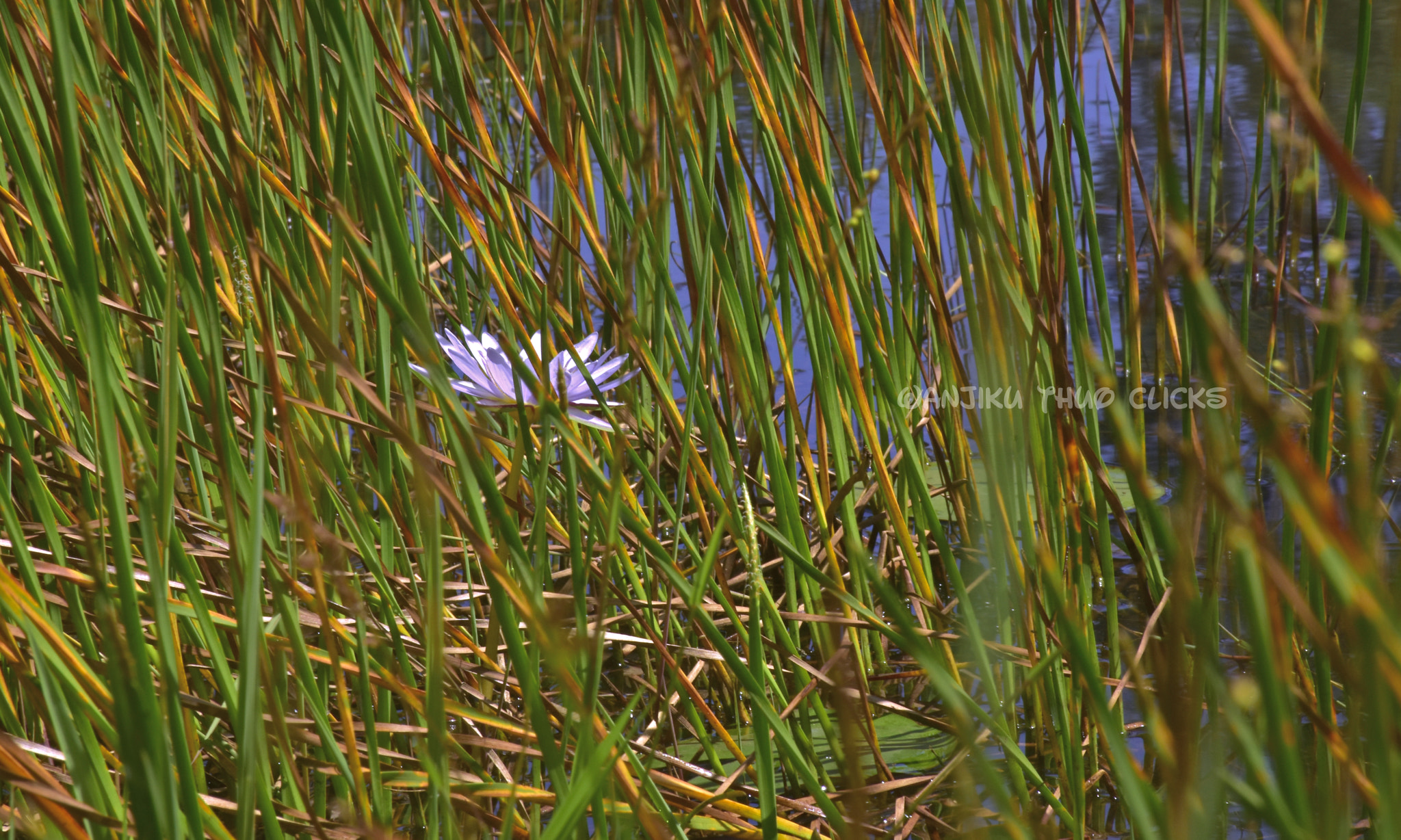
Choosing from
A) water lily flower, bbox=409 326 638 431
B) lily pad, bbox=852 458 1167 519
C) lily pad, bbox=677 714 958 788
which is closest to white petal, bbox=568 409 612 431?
water lily flower, bbox=409 326 638 431

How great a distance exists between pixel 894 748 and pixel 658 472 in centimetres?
32

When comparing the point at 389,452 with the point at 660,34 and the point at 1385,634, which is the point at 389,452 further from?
the point at 1385,634

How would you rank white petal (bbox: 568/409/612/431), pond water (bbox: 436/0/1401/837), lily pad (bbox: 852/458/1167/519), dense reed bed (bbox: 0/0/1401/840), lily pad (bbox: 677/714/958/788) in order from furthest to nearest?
lily pad (bbox: 852/458/1167/519) < pond water (bbox: 436/0/1401/837) < lily pad (bbox: 677/714/958/788) < white petal (bbox: 568/409/612/431) < dense reed bed (bbox: 0/0/1401/840)

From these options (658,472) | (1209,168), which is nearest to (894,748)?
(658,472)

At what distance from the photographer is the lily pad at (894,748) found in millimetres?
858

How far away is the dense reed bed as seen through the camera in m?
0.35

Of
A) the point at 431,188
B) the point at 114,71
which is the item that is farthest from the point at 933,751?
the point at 431,188

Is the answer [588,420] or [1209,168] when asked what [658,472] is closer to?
[588,420]

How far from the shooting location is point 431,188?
1954 mm

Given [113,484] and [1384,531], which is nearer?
[113,484]

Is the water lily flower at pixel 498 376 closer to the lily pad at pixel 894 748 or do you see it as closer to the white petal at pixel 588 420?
the white petal at pixel 588 420

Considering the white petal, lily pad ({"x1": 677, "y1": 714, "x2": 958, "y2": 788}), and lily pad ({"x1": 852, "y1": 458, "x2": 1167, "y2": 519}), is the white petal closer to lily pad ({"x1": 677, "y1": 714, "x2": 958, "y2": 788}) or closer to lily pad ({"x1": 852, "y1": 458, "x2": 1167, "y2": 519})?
lily pad ({"x1": 677, "y1": 714, "x2": 958, "y2": 788})

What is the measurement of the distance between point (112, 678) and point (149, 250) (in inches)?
11.0

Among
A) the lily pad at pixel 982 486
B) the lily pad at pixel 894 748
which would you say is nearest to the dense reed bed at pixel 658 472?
the lily pad at pixel 894 748
